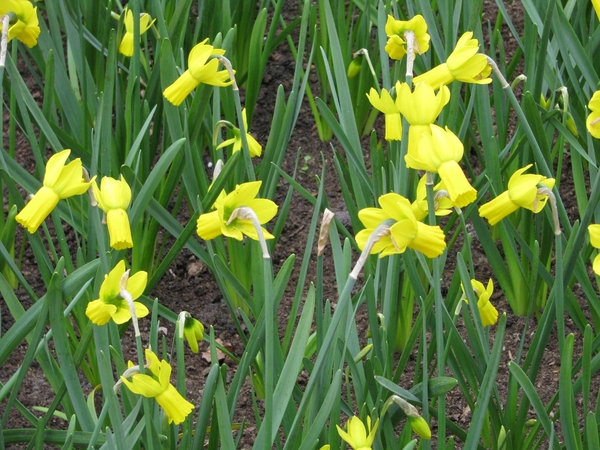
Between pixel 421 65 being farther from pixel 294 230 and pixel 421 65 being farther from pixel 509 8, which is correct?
pixel 509 8

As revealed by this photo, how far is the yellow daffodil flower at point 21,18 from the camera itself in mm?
1681

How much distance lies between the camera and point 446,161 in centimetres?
116

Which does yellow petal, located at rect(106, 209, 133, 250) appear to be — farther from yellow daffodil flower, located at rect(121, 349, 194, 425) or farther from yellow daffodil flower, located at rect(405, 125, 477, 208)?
yellow daffodil flower, located at rect(405, 125, 477, 208)

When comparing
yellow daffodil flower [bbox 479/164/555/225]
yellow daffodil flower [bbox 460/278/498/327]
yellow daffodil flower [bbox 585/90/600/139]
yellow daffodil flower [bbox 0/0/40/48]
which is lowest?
yellow daffodil flower [bbox 460/278/498/327]

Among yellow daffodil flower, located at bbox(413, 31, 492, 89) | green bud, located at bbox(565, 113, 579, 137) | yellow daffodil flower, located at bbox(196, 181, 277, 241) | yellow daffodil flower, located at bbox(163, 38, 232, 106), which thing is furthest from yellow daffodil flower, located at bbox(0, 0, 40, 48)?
green bud, located at bbox(565, 113, 579, 137)

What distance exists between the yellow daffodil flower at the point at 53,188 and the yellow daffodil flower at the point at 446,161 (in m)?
0.54

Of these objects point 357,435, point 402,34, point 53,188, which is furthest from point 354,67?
point 357,435

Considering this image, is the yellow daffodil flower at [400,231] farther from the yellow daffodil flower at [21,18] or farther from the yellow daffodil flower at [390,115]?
the yellow daffodil flower at [21,18]

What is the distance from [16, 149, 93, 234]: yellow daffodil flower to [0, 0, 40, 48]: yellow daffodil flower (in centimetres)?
56

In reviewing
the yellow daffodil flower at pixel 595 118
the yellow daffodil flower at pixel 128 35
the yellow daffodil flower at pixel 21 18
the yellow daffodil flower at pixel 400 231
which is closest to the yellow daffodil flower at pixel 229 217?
the yellow daffodil flower at pixel 400 231

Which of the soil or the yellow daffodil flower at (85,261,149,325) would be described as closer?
the yellow daffodil flower at (85,261,149,325)

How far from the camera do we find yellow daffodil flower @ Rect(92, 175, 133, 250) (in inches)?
50.2

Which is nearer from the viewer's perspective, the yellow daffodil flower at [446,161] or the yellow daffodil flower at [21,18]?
the yellow daffodil flower at [446,161]

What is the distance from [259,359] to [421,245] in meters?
0.74
